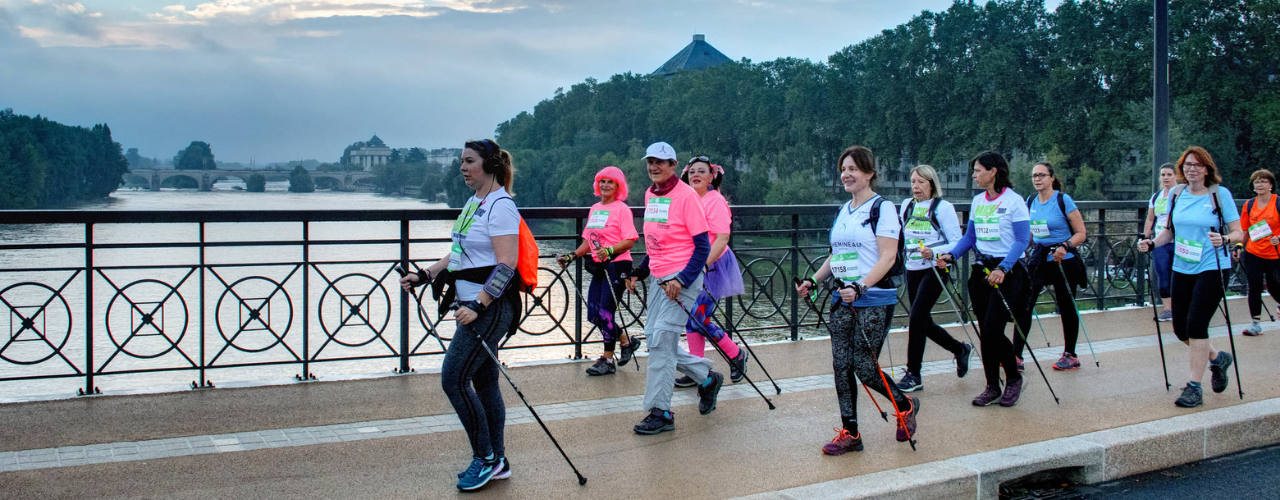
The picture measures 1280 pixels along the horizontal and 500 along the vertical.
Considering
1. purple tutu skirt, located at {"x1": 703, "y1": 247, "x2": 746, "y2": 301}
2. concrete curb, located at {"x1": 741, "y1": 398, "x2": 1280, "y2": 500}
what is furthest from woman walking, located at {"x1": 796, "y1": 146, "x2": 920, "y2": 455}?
purple tutu skirt, located at {"x1": 703, "y1": 247, "x2": 746, "y2": 301}

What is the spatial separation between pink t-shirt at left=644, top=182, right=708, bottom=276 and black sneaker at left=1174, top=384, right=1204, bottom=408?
3.01 meters

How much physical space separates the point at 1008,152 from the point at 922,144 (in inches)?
304

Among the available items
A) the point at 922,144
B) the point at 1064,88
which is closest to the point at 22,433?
the point at 1064,88

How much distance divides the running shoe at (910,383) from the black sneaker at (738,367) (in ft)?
3.20

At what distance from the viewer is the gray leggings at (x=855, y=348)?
489 cm

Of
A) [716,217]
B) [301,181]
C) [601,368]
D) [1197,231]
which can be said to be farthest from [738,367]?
[301,181]

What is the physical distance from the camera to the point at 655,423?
17.7 ft

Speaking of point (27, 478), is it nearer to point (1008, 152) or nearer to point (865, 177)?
point (865, 177)

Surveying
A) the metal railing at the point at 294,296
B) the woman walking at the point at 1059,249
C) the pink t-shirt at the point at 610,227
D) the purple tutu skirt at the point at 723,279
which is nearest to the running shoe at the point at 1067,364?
the woman walking at the point at 1059,249

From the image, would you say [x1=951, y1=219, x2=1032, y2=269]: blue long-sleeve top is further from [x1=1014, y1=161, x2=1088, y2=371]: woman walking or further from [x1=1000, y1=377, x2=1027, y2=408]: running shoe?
[x1=1014, y1=161, x2=1088, y2=371]: woman walking

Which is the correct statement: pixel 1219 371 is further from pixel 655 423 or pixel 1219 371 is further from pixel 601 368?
pixel 601 368

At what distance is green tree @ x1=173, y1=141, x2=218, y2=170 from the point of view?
76.6 meters

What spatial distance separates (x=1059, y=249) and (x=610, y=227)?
3164 millimetres

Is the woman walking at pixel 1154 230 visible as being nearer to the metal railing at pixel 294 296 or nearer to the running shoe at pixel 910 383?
the metal railing at pixel 294 296
